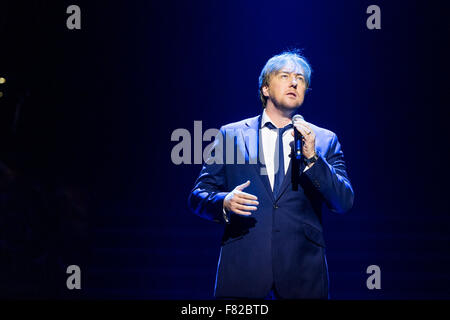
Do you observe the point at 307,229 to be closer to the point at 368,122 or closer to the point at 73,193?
the point at 368,122

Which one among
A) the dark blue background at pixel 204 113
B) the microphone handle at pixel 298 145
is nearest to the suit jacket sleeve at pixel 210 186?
the microphone handle at pixel 298 145

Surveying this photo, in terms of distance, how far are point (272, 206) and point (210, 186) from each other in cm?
32

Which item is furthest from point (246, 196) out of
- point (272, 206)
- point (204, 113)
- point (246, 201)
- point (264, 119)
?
point (204, 113)

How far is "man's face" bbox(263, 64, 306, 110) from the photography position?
2225 mm

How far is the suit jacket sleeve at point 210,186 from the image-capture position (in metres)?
1.99

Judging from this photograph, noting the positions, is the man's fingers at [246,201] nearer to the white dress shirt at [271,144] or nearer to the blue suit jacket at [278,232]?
the blue suit jacket at [278,232]

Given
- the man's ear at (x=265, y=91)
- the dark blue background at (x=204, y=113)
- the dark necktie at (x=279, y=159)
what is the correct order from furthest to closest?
the dark blue background at (x=204, y=113) < the man's ear at (x=265, y=91) < the dark necktie at (x=279, y=159)

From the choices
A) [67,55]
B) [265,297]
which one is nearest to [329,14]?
[67,55]

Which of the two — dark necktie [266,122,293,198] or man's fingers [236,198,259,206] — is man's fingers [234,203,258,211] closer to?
man's fingers [236,198,259,206]

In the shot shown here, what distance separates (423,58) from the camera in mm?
3396

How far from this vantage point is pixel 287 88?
88.0 inches

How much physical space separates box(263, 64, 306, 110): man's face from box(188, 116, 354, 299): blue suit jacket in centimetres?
26

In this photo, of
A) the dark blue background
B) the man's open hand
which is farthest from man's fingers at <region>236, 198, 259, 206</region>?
the dark blue background
